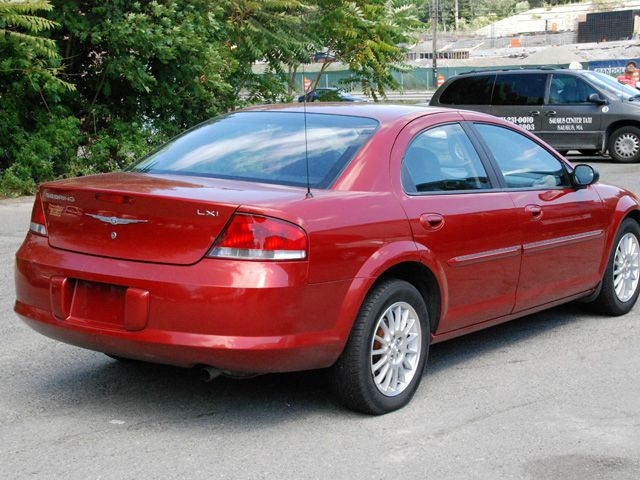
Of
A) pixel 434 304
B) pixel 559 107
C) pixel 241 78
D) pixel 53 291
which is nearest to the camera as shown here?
pixel 53 291

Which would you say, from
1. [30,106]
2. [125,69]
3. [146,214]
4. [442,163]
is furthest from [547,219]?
[30,106]

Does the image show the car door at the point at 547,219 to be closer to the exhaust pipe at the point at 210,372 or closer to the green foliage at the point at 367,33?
the exhaust pipe at the point at 210,372

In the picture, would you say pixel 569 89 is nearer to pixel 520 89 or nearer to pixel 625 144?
pixel 520 89

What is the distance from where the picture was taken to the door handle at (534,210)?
617 centimetres

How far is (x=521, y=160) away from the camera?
21.3 feet

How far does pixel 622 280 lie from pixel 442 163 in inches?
89.1

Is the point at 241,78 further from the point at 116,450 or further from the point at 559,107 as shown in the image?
the point at 116,450

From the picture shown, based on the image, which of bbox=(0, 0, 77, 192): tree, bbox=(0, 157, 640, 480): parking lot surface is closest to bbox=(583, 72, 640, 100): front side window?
bbox=(0, 0, 77, 192): tree

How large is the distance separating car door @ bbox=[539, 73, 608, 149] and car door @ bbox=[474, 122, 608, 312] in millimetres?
14142

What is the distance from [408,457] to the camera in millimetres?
4488

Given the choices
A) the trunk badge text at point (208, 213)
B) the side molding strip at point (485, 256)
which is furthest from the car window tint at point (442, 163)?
the trunk badge text at point (208, 213)

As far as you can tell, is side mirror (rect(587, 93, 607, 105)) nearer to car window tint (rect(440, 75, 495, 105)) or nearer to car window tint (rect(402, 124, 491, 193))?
car window tint (rect(440, 75, 495, 105))

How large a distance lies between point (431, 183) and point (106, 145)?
11661mm

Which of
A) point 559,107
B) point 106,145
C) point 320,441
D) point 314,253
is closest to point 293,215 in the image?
point 314,253
